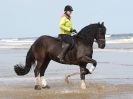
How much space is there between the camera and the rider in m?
14.4

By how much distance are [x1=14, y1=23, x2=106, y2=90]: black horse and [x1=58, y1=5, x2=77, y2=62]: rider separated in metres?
0.16

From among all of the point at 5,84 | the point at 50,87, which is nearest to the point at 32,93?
the point at 50,87

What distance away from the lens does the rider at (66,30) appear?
47.3 feet

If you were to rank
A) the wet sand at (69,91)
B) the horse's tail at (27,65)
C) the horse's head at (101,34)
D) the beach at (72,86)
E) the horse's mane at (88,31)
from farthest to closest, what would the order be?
the horse's tail at (27,65) → the horse's mane at (88,31) → the horse's head at (101,34) → the beach at (72,86) → the wet sand at (69,91)

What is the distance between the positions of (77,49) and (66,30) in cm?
65

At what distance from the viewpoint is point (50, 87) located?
1504 centimetres

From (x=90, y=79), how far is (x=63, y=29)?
333cm

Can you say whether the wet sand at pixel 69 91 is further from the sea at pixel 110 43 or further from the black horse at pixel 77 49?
the sea at pixel 110 43

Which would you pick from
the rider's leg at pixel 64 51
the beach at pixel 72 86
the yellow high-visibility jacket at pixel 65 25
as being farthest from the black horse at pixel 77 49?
the beach at pixel 72 86

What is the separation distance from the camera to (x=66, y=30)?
47.4 feet

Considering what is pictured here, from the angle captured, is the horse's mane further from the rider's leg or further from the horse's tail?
the horse's tail

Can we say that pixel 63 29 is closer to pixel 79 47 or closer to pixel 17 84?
pixel 79 47

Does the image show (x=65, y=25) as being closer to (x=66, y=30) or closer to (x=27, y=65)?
(x=66, y=30)

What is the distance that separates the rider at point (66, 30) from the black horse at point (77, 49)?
16 centimetres
